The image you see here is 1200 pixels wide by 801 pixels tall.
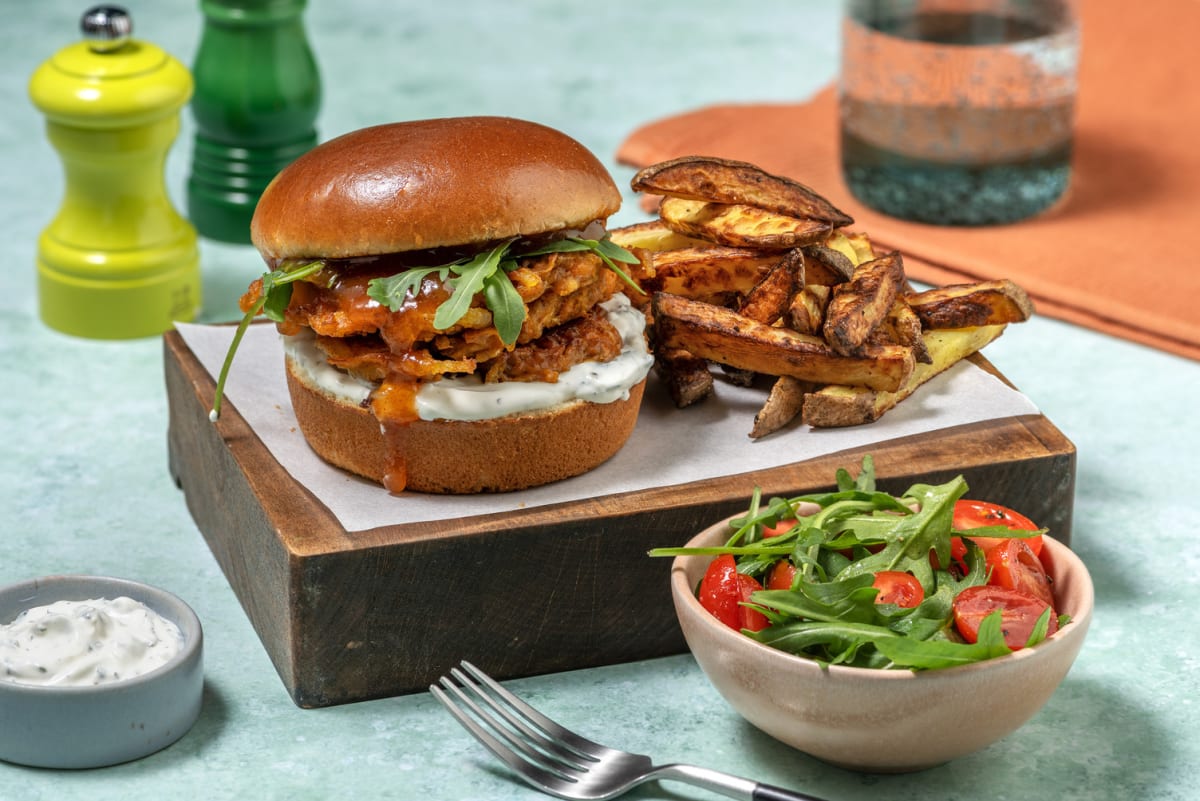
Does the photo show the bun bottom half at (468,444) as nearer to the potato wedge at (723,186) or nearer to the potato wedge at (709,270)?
the potato wedge at (709,270)

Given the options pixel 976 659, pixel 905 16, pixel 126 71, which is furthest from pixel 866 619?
pixel 905 16

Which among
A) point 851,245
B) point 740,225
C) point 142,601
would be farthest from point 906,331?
point 142,601

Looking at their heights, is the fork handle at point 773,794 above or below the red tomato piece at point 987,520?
below

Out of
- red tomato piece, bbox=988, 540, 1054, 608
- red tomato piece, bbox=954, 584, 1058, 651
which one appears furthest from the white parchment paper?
red tomato piece, bbox=954, 584, 1058, 651

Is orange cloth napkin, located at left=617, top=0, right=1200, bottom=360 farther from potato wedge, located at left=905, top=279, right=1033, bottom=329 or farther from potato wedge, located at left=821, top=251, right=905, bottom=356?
potato wedge, located at left=821, top=251, right=905, bottom=356

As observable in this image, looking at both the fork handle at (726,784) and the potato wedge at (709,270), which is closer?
the fork handle at (726,784)

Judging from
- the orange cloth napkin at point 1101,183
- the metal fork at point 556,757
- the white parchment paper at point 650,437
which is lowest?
the orange cloth napkin at point 1101,183

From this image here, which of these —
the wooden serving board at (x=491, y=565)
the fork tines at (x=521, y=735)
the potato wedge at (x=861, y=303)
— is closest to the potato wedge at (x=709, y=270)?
the potato wedge at (x=861, y=303)
